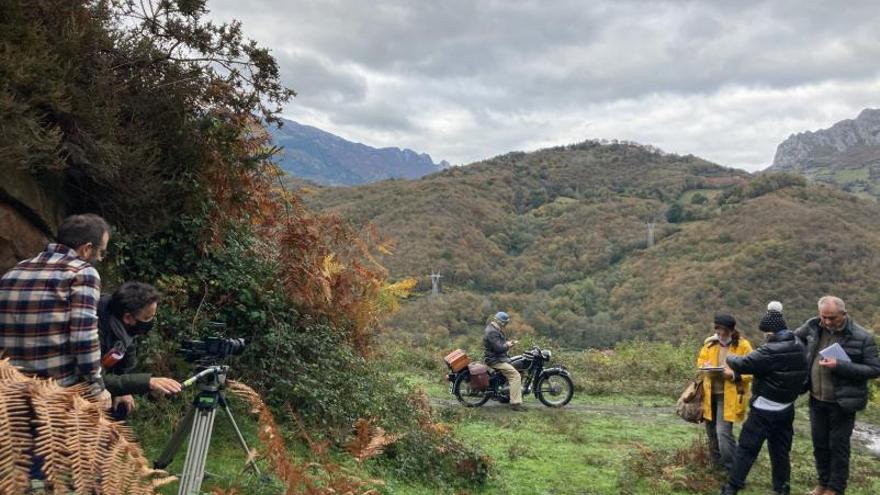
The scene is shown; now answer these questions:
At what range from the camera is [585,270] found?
1795 inches

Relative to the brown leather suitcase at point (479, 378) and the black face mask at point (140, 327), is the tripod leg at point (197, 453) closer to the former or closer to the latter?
the black face mask at point (140, 327)

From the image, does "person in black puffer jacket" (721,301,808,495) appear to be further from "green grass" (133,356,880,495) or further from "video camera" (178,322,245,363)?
"video camera" (178,322,245,363)

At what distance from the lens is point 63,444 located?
156cm

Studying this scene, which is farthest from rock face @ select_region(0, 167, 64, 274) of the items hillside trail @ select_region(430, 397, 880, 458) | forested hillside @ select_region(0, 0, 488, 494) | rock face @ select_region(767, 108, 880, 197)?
rock face @ select_region(767, 108, 880, 197)

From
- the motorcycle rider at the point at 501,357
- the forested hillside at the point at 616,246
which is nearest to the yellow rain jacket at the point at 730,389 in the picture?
the motorcycle rider at the point at 501,357

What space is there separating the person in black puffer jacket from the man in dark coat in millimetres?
186

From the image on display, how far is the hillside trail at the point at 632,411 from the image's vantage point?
31.6 ft

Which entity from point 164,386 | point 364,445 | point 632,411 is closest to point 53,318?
point 164,386

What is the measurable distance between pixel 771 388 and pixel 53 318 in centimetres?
564

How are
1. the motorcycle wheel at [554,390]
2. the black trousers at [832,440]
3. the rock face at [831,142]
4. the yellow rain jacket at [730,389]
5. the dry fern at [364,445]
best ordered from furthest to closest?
the rock face at [831,142]
the motorcycle wheel at [554,390]
the yellow rain jacket at [730,389]
the black trousers at [832,440]
the dry fern at [364,445]

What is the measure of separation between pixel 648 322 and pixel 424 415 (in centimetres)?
2909

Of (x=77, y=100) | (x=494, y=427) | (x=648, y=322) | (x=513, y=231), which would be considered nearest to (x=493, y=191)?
(x=513, y=231)

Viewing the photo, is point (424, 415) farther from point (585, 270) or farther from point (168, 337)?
point (585, 270)

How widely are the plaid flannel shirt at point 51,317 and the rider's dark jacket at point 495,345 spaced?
25.8 feet
